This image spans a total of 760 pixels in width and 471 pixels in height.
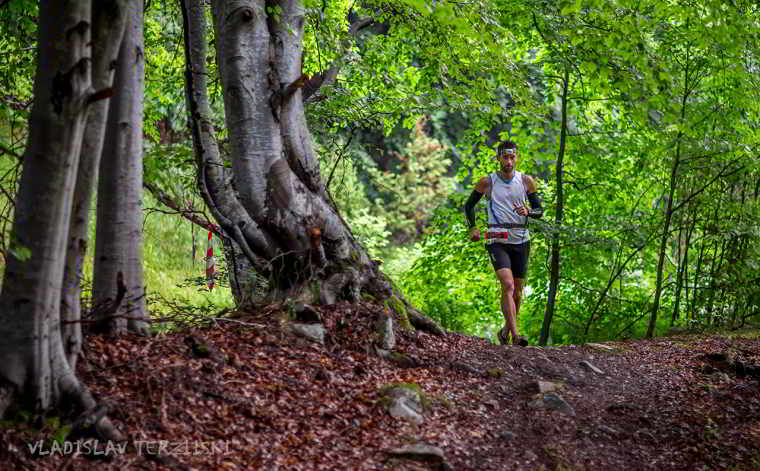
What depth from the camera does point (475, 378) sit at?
15.9 ft

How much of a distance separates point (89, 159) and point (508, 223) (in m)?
4.77

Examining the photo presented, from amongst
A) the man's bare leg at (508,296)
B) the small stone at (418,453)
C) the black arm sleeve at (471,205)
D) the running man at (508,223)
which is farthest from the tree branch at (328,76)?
the small stone at (418,453)

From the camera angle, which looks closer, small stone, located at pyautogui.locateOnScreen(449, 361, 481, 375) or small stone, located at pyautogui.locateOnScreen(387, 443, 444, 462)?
small stone, located at pyautogui.locateOnScreen(387, 443, 444, 462)

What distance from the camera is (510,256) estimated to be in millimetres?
7117

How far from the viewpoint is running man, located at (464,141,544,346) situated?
22.8 ft

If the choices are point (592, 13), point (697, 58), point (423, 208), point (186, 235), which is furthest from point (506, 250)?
point (423, 208)

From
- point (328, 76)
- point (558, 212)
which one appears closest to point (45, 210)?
point (558, 212)

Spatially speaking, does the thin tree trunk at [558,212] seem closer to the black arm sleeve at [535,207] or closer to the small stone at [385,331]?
the black arm sleeve at [535,207]

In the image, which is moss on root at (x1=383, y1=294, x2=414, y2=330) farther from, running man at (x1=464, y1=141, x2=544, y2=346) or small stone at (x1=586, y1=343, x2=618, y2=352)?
small stone at (x1=586, y1=343, x2=618, y2=352)

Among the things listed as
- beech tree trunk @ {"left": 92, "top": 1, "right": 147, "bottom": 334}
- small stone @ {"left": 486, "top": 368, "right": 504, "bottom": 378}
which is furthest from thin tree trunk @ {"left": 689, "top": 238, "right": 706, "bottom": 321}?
beech tree trunk @ {"left": 92, "top": 1, "right": 147, "bottom": 334}

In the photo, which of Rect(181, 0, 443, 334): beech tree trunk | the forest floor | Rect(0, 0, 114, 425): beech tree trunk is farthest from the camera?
Rect(181, 0, 443, 334): beech tree trunk

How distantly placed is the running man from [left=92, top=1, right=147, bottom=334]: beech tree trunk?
4029 millimetres

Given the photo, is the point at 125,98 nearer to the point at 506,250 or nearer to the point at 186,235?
the point at 506,250

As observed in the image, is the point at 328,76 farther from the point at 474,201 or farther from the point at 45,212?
the point at 45,212
